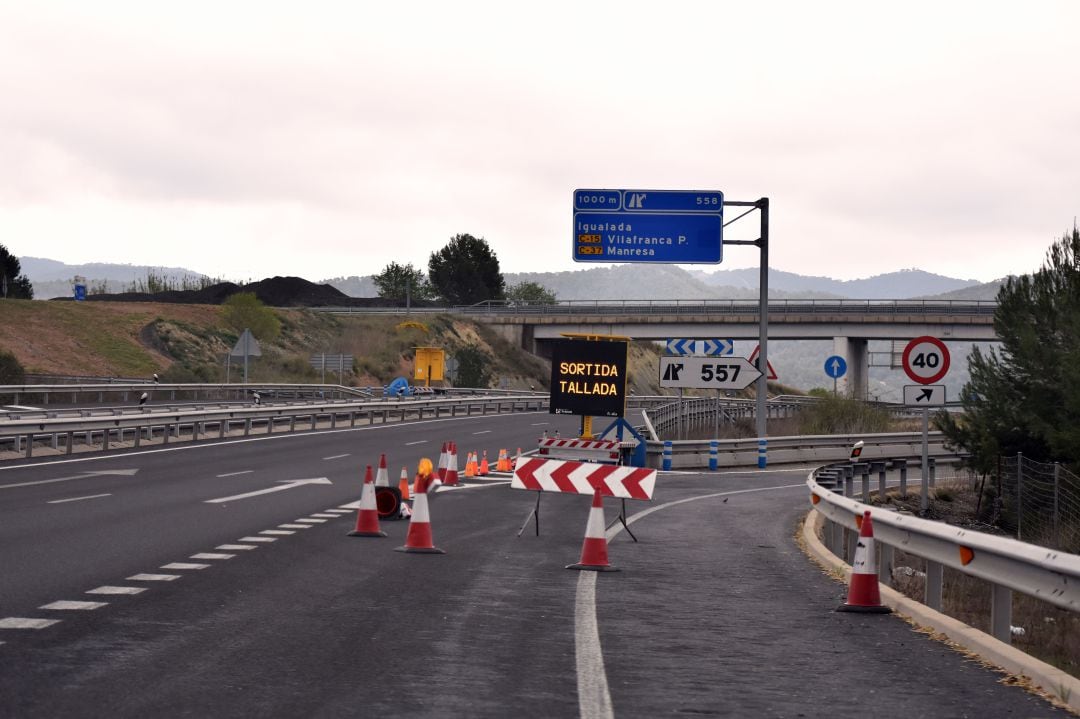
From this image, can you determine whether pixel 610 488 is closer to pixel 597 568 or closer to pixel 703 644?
pixel 597 568

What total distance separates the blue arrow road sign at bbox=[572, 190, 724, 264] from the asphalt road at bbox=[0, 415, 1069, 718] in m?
19.4

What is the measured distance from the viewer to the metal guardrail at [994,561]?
7.91m

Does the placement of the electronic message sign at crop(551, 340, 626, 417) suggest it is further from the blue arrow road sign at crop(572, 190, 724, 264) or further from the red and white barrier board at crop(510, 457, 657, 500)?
the red and white barrier board at crop(510, 457, 657, 500)

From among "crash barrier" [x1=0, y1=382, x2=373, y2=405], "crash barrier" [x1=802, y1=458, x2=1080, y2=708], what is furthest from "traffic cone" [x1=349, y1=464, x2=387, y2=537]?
"crash barrier" [x1=0, y1=382, x2=373, y2=405]

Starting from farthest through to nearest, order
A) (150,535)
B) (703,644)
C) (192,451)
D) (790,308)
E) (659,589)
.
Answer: (790,308)
(192,451)
(150,535)
(659,589)
(703,644)

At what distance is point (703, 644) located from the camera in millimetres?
9297

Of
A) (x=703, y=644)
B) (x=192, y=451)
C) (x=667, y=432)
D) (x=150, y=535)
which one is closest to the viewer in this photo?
(x=703, y=644)

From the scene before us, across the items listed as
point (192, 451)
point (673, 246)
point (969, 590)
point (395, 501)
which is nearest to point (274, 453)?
point (192, 451)

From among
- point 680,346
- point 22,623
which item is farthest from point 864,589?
point 680,346

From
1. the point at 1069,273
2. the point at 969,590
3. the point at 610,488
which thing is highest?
the point at 1069,273

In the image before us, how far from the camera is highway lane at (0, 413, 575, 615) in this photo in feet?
42.0

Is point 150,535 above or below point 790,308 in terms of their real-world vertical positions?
below

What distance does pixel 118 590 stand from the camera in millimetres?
10898

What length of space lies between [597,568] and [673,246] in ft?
83.7
